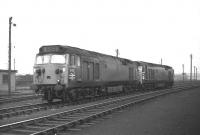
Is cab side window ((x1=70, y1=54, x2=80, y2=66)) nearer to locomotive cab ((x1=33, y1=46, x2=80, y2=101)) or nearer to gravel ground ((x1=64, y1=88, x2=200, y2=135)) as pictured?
locomotive cab ((x1=33, y1=46, x2=80, y2=101))

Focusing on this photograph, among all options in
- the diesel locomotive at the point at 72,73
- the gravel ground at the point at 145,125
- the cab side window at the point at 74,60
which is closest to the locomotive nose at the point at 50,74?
the diesel locomotive at the point at 72,73

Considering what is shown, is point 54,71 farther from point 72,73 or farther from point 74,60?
point 74,60

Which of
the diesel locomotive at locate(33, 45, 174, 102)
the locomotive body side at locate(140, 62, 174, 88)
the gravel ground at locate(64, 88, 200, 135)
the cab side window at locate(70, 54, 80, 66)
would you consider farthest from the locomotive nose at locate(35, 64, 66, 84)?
the locomotive body side at locate(140, 62, 174, 88)

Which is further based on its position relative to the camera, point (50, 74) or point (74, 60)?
point (74, 60)

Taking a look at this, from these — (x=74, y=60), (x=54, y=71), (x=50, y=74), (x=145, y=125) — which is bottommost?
(x=145, y=125)

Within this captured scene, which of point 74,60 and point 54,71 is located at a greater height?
point 74,60

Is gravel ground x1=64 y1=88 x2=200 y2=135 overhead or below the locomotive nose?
below

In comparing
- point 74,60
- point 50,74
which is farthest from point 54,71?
point 74,60

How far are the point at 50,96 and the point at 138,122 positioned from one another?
8.39 m

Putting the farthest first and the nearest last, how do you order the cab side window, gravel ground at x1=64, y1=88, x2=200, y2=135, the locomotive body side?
the locomotive body side
the cab side window
gravel ground at x1=64, y1=88, x2=200, y2=135

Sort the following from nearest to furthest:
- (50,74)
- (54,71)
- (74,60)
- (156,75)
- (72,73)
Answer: (54,71)
(50,74)
(72,73)
(74,60)
(156,75)

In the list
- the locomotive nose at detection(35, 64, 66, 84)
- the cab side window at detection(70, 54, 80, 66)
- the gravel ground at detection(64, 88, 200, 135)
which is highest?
the cab side window at detection(70, 54, 80, 66)

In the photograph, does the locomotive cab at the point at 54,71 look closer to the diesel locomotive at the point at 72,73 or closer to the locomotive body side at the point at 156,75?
Answer: the diesel locomotive at the point at 72,73

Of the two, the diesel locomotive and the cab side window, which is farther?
the cab side window
